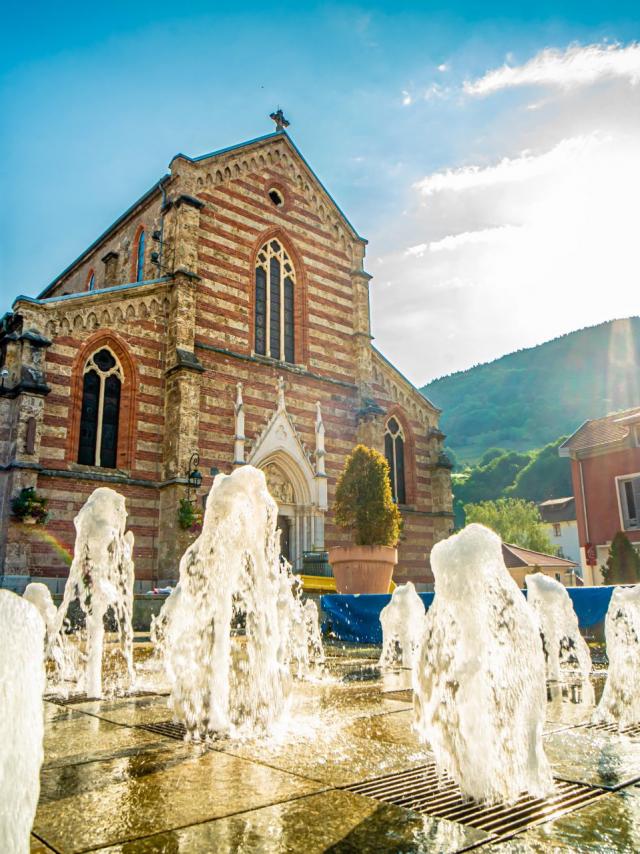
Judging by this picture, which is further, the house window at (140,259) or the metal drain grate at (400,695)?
the house window at (140,259)

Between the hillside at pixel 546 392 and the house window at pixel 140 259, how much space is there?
80.1 meters

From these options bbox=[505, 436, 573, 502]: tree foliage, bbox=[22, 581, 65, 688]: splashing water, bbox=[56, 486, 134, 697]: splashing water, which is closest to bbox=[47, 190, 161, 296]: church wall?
bbox=[22, 581, 65, 688]: splashing water

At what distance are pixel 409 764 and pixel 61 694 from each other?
4252mm

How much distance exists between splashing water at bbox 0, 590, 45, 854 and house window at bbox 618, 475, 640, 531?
26.0m

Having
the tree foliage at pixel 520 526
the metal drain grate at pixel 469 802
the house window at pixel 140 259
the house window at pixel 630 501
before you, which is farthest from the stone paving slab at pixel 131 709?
the tree foliage at pixel 520 526

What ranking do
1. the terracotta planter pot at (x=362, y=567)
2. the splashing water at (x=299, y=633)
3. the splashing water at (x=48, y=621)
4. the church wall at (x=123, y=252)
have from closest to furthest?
the splashing water at (x=299, y=633) < the splashing water at (x=48, y=621) < the terracotta planter pot at (x=362, y=567) < the church wall at (x=123, y=252)

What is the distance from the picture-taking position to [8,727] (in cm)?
219

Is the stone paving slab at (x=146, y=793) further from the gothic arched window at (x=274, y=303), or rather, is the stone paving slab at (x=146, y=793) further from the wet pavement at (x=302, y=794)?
the gothic arched window at (x=274, y=303)

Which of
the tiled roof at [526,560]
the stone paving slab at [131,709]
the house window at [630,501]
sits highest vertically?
the house window at [630,501]

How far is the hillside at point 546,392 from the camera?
9700cm

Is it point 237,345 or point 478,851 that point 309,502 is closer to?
point 237,345

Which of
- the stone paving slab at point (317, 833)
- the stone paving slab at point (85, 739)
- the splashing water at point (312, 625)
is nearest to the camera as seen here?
the stone paving slab at point (317, 833)

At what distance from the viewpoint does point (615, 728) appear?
15.0ft

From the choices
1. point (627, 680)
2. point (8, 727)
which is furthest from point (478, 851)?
point (627, 680)
